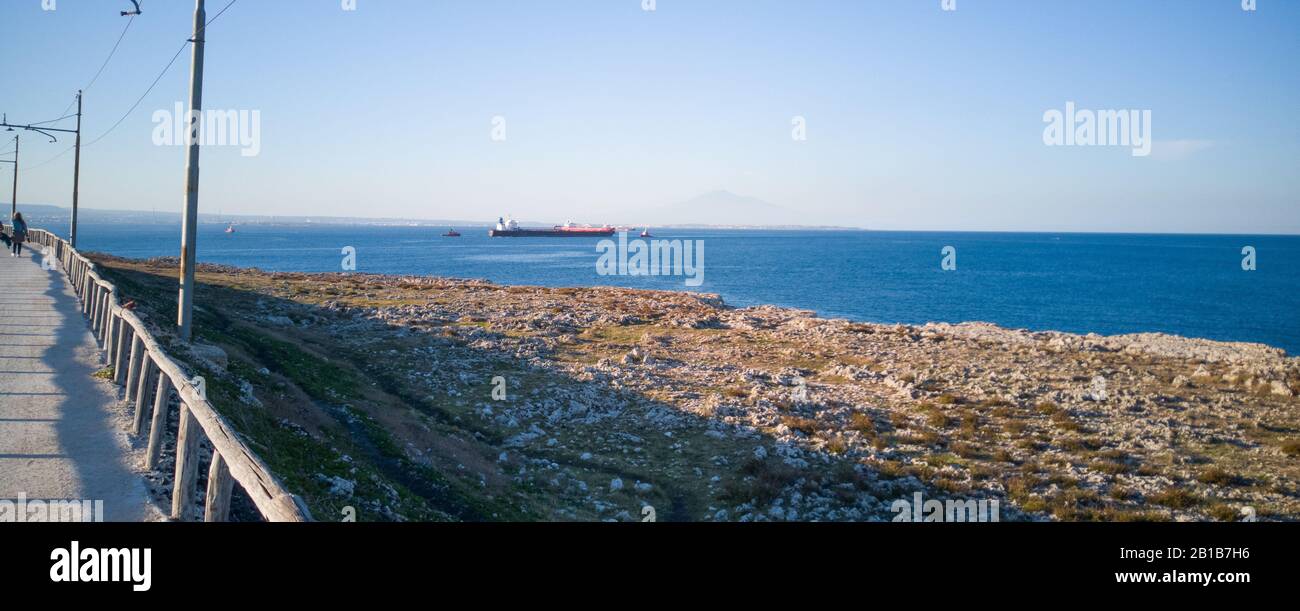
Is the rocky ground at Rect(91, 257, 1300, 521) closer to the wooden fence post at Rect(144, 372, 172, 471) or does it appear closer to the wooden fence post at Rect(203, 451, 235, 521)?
the wooden fence post at Rect(144, 372, 172, 471)

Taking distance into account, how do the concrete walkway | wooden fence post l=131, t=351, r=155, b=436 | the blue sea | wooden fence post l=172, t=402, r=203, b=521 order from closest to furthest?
wooden fence post l=172, t=402, r=203, b=521
the concrete walkway
wooden fence post l=131, t=351, r=155, b=436
the blue sea

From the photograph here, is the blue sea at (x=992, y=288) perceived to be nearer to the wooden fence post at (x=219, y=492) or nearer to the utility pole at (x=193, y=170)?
the utility pole at (x=193, y=170)

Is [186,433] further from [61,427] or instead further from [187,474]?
[61,427]

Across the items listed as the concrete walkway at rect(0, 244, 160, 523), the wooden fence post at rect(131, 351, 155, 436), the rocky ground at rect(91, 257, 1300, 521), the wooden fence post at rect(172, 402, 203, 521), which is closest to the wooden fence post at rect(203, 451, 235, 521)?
the wooden fence post at rect(172, 402, 203, 521)

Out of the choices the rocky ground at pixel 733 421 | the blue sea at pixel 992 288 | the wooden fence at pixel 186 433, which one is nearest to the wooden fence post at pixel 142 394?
the wooden fence at pixel 186 433

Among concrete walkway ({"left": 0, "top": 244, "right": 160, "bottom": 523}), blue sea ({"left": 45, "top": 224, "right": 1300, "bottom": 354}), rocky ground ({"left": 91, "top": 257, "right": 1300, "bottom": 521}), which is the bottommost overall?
rocky ground ({"left": 91, "top": 257, "right": 1300, "bottom": 521})

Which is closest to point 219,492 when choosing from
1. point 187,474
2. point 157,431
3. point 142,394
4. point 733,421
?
point 187,474
